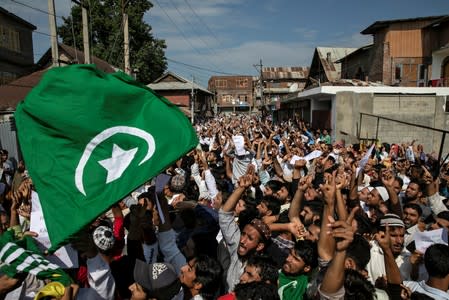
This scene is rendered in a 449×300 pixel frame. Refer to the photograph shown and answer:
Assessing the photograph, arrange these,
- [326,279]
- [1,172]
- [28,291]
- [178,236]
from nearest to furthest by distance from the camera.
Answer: [326,279]
[28,291]
[178,236]
[1,172]

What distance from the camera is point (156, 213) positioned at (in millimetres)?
3365

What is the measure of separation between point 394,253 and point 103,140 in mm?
2874

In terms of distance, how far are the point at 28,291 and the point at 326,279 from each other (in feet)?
7.36

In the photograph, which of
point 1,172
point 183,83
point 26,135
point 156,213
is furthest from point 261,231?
point 183,83

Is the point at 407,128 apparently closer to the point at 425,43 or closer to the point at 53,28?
the point at 425,43

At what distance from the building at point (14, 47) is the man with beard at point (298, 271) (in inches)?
928

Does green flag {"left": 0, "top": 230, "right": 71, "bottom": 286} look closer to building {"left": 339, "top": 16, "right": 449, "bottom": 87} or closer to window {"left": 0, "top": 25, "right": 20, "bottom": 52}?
window {"left": 0, "top": 25, "right": 20, "bottom": 52}

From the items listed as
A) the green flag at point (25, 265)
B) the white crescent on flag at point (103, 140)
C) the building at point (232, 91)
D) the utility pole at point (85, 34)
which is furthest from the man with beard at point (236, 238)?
the building at point (232, 91)

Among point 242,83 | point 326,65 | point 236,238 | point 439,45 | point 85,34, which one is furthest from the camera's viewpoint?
point 242,83

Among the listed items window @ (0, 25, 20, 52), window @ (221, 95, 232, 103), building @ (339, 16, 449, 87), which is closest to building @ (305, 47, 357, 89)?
building @ (339, 16, 449, 87)

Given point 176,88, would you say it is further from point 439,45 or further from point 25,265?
point 25,265

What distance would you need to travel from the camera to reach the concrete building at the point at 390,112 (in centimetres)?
1625

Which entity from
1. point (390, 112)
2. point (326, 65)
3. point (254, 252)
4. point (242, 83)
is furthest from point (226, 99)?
point (254, 252)

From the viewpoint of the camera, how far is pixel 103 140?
3029 mm
